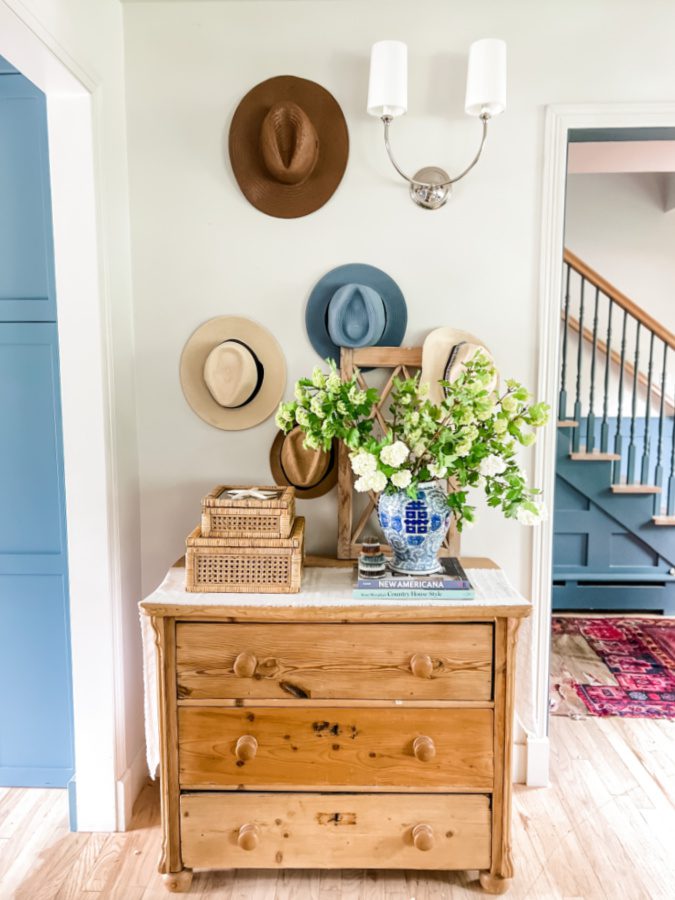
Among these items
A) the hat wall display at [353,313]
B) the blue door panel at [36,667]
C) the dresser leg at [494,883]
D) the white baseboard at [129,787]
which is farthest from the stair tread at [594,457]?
the blue door panel at [36,667]

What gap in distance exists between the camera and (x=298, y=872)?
2.02m

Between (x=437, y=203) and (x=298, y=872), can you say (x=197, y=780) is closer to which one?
(x=298, y=872)

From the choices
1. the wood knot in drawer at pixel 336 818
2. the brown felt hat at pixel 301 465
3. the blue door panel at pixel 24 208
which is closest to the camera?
the wood knot in drawer at pixel 336 818

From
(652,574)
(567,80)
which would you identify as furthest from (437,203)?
(652,574)

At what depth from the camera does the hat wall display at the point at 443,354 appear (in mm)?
2174

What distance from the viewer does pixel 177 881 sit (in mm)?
1920

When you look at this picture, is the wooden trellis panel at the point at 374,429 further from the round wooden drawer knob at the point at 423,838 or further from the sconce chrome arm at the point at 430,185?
the round wooden drawer knob at the point at 423,838

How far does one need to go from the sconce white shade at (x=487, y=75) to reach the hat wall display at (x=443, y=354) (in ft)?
2.21

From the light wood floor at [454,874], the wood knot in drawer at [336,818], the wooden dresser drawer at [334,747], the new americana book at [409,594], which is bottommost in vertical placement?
the light wood floor at [454,874]

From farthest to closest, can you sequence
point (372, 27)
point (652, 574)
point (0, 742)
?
point (652, 574)
point (0, 742)
point (372, 27)

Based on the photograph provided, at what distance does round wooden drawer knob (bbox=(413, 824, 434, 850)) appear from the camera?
6.06 feet

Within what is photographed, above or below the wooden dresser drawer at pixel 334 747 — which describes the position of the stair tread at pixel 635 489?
above

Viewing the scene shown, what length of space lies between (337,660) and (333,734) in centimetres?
21

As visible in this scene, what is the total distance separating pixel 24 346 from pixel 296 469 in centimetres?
96
